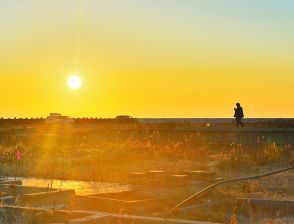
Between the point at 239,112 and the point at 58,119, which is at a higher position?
the point at 58,119

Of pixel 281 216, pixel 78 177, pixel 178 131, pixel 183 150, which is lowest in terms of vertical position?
pixel 281 216

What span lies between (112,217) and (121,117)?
7590 cm

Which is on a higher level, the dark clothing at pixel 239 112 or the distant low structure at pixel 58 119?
the distant low structure at pixel 58 119

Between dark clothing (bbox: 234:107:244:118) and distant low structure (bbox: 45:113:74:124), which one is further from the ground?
distant low structure (bbox: 45:113:74:124)

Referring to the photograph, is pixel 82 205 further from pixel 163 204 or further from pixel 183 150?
pixel 183 150

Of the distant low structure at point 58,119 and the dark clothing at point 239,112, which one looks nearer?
the dark clothing at point 239,112

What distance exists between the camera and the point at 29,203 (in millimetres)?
9820

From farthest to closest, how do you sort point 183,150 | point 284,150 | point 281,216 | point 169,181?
point 183,150 → point 284,150 → point 169,181 → point 281,216

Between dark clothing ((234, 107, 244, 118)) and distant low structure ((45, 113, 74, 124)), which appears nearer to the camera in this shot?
dark clothing ((234, 107, 244, 118))

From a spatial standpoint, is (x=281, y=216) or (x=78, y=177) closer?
(x=281, y=216)

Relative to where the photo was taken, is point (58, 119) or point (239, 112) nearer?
point (239, 112)

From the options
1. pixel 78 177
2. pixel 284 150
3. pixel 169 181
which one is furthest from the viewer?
pixel 284 150

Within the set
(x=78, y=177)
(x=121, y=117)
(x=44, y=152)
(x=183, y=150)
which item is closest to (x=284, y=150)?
(x=183, y=150)

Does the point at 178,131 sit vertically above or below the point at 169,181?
above
